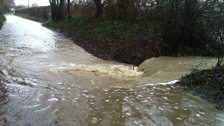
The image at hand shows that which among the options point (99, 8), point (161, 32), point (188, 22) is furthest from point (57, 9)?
point (188, 22)

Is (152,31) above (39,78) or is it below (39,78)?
above

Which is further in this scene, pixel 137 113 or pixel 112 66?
pixel 112 66

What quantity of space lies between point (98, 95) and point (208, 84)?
2.82 metres

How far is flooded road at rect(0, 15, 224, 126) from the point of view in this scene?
6641 millimetres

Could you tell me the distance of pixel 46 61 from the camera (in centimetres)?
1341

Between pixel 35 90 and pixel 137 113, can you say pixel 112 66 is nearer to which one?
pixel 35 90

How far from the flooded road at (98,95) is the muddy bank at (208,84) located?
13.5 inches

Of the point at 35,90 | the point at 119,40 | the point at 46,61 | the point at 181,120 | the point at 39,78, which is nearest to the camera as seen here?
the point at 181,120

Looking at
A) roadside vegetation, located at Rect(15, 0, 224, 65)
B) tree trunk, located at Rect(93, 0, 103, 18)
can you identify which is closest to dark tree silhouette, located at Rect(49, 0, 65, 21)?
tree trunk, located at Rect(93, 0, 103, 18)

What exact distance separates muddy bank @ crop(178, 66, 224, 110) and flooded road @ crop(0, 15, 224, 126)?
342mm

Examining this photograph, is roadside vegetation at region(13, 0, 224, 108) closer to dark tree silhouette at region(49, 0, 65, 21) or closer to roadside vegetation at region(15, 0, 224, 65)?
roadside vegetation at region(15, 0, 224, 65)

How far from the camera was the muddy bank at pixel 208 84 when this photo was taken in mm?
8211

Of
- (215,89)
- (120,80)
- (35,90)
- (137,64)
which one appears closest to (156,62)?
(137,64)

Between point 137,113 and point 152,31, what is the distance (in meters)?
8.67
